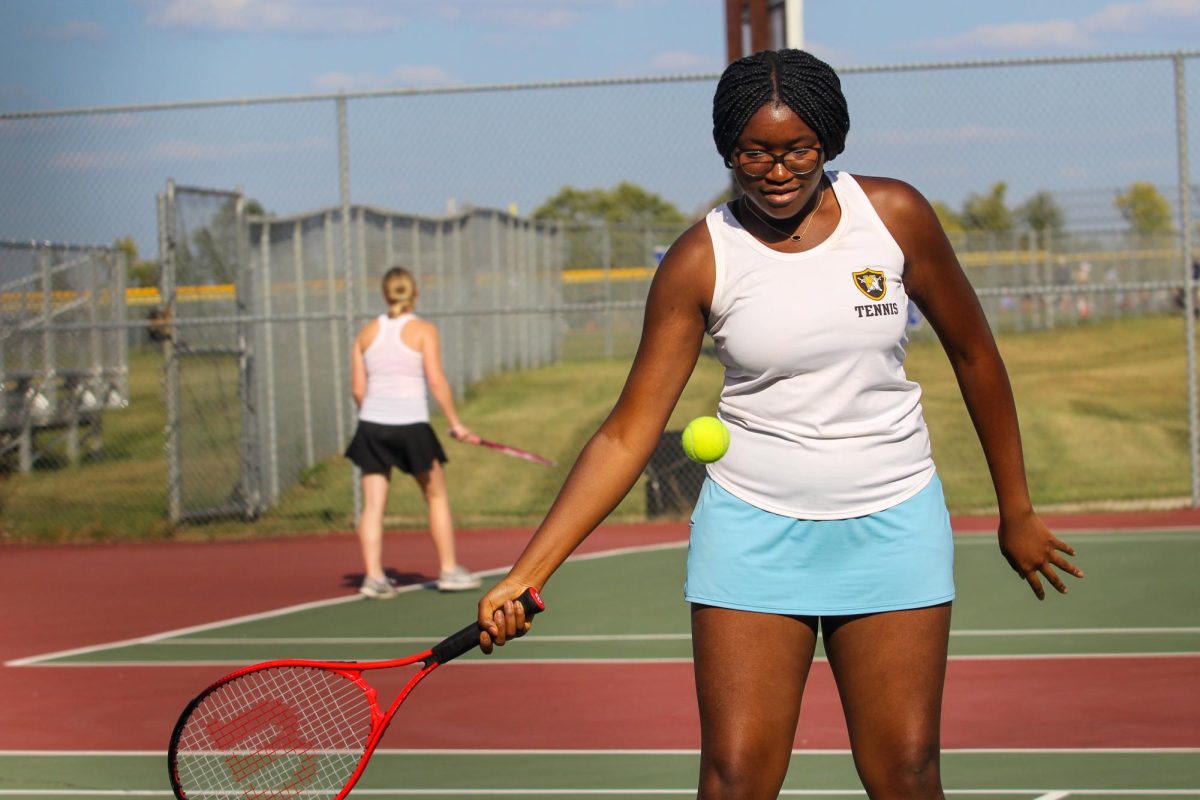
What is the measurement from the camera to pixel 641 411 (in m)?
3.72

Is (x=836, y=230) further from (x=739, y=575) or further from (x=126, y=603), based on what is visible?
(x=126, y=603)

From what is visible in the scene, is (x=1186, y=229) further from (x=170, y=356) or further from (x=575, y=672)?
(x=170, y=356)

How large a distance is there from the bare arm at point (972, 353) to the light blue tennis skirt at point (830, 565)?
0.25 meters

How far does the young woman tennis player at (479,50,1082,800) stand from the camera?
139 inches

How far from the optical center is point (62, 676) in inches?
321

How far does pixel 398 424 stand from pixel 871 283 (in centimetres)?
658

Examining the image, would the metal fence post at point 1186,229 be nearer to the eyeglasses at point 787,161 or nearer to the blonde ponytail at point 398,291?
the blonde ponytail at point 398,291

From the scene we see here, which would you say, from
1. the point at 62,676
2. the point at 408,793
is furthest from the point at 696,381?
the point at 408,793

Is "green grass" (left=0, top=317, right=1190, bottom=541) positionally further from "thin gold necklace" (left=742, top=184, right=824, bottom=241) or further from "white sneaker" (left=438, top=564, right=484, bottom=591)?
"thin gold necklace" (left=742, top=184, right=824, bottom=241)

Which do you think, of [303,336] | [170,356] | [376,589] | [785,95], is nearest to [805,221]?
[785,95]

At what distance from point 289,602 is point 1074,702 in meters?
5.04

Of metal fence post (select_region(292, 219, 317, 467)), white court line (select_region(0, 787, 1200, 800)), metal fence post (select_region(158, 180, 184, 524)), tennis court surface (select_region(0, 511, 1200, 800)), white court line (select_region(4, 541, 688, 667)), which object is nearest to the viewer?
white court line (select_region(0, 787, 1200, 800))

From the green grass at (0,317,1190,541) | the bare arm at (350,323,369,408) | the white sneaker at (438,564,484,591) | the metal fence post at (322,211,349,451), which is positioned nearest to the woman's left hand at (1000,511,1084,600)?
the white sneaker at (438,564,484,591)

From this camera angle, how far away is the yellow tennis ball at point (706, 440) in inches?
142
